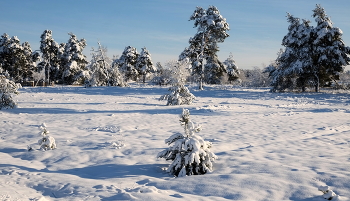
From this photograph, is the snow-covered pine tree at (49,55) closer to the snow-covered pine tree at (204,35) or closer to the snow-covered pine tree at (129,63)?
the snow-covered pine tree at (129,63)

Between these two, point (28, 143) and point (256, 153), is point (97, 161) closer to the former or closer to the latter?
point (28, 143)

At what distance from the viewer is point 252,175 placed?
555 centimetres

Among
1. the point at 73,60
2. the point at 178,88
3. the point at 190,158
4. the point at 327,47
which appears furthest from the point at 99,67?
the point at 190,158

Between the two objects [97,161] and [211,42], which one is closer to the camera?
[97,161]

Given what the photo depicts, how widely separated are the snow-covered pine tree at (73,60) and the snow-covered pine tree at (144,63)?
45.5 feet

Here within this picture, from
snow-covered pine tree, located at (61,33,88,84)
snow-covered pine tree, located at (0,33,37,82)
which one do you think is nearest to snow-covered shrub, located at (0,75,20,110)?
snow-covered pine tree, located at (61,33,88,84)

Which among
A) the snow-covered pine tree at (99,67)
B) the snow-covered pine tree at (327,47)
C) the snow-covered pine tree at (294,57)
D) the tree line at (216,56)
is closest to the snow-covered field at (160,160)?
the tree line at (216,56)

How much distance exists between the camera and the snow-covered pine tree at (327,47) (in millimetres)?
29938

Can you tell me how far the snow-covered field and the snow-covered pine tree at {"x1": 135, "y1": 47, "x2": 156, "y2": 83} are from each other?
4543cm

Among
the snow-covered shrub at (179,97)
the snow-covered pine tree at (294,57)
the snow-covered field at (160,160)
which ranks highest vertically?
the snow-covered pine tree at (294,57)

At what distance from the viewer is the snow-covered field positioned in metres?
4.84

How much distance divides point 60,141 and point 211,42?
29294 millimetres

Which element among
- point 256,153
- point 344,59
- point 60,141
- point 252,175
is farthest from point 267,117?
point 344,59

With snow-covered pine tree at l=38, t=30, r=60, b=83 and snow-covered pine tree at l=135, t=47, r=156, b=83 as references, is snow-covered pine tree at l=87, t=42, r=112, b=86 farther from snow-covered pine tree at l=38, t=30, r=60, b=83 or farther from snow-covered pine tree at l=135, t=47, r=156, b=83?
snow-covered pine tree at l=135, t=47, r=156, b=83
